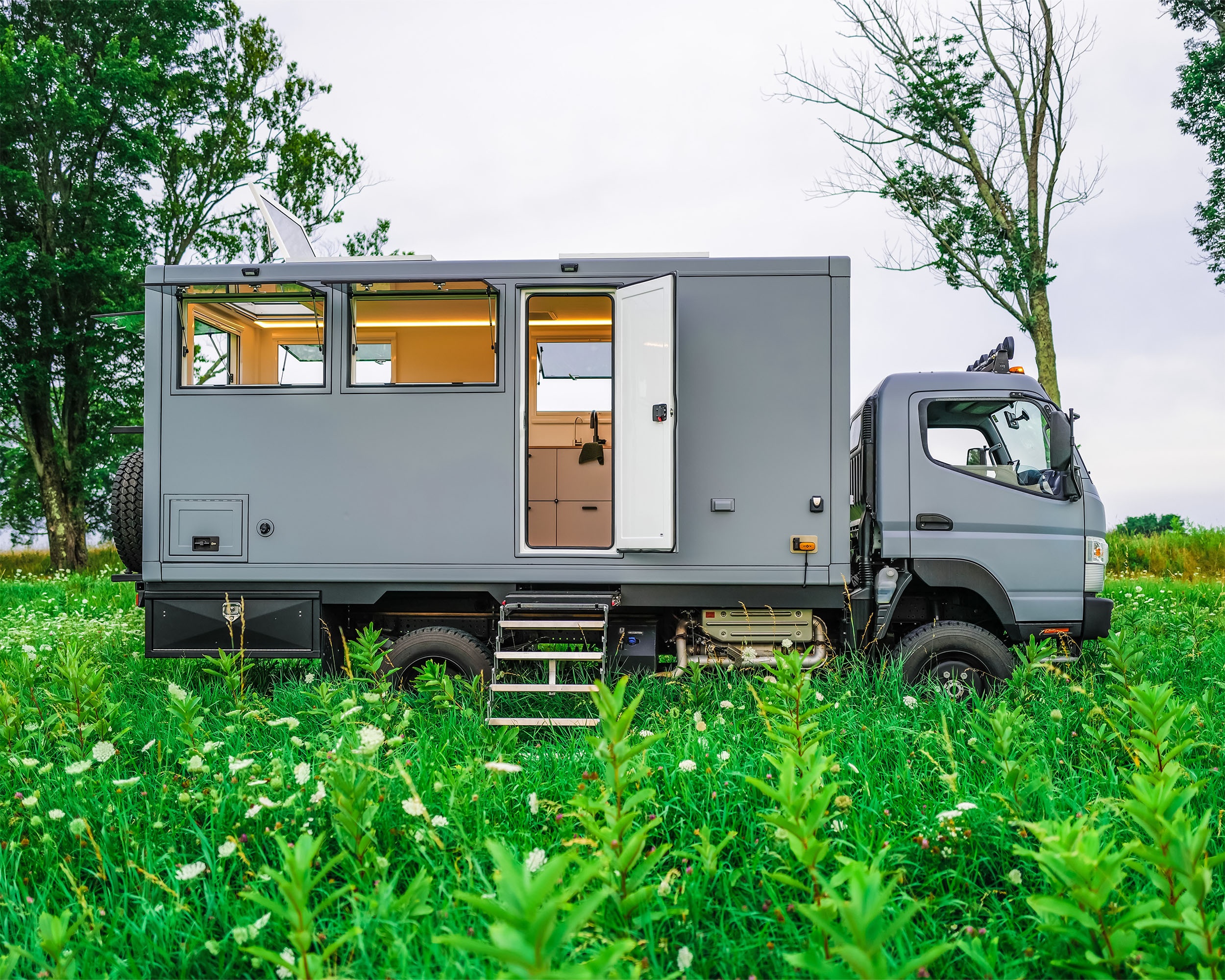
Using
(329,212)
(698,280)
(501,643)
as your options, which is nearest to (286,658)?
(501,643)

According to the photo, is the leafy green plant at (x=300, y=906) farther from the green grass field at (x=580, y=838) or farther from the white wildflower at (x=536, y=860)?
the white wildflower at (x=536, y=860)

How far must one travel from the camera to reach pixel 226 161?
1838 centimetres

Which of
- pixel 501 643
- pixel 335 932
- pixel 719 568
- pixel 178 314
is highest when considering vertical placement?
pixel 178 314

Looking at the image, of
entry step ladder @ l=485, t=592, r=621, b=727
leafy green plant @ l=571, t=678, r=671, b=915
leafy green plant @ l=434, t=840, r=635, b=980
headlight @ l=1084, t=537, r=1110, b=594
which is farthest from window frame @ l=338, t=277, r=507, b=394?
leafy green plant @ l=434, t=840, r=635, b=980

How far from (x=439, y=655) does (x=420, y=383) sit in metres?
1.82

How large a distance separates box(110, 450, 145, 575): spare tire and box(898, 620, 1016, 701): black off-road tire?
519cm

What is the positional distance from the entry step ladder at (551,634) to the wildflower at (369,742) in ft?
5.25

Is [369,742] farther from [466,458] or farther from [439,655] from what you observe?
[466,458]

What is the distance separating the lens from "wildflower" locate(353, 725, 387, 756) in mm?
2951

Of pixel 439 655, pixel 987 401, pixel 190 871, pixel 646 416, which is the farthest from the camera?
pixel 987 401

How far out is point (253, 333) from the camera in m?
6.04

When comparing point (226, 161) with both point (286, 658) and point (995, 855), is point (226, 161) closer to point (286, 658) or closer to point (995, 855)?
point (286, 658)

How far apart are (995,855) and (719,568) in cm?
258

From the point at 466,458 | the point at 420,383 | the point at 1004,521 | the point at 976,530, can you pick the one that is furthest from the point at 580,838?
the point at 1004,521
